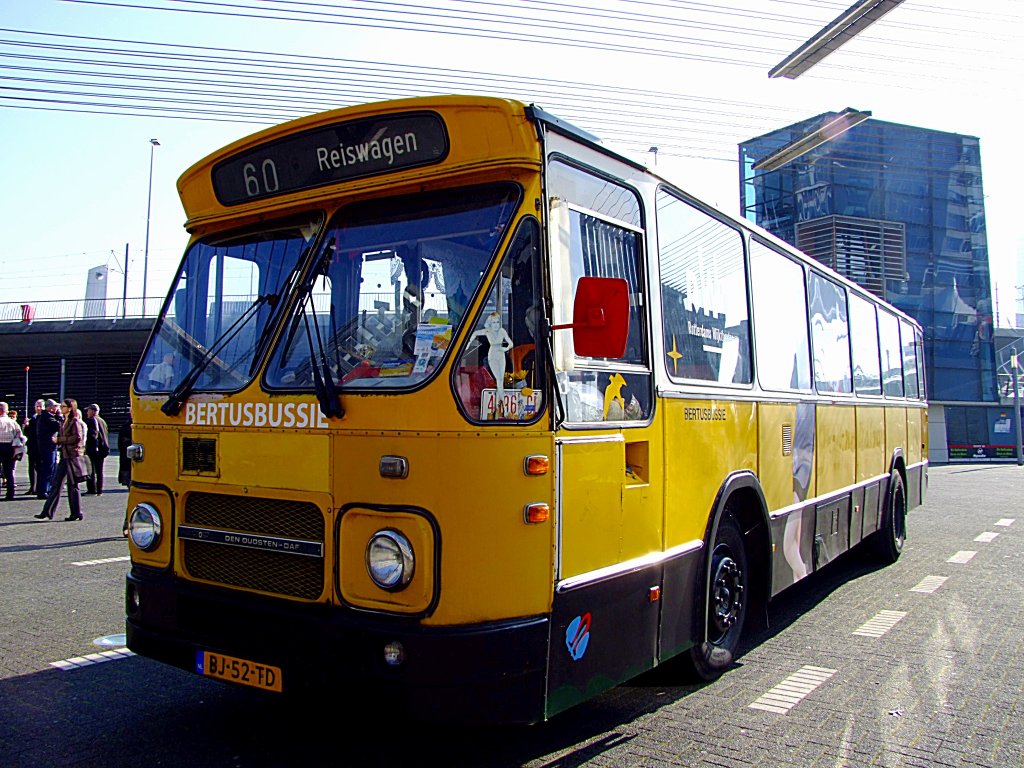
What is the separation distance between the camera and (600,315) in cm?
368

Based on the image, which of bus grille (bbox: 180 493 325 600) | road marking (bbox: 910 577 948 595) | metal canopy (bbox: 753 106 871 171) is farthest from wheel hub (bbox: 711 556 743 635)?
metal canopy (bbox: 753 106 871 171)

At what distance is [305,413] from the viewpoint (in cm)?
408

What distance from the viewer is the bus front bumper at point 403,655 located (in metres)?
3.62

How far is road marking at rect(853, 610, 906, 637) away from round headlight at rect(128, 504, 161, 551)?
5198 mm

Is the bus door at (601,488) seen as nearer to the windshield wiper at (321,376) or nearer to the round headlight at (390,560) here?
the round headlight at (390,560)

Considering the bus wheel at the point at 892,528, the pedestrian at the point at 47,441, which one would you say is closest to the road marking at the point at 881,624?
the bus wheel at the point at 892,528

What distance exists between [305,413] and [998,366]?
50.6 meters

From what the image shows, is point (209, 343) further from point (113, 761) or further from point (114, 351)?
point (114, 351)

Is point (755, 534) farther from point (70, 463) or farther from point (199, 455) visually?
point (70, 463)

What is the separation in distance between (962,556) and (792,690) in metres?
6.56

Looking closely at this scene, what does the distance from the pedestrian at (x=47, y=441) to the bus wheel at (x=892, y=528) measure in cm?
1268

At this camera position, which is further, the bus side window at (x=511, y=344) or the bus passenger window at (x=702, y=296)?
the bus passenger window at (x=702, y=296)

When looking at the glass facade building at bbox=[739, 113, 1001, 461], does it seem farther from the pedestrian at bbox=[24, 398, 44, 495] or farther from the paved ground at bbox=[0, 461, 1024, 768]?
the paved ground at bbox=[0, 461, 1024, 768]

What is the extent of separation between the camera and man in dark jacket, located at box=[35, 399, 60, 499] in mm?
15102
